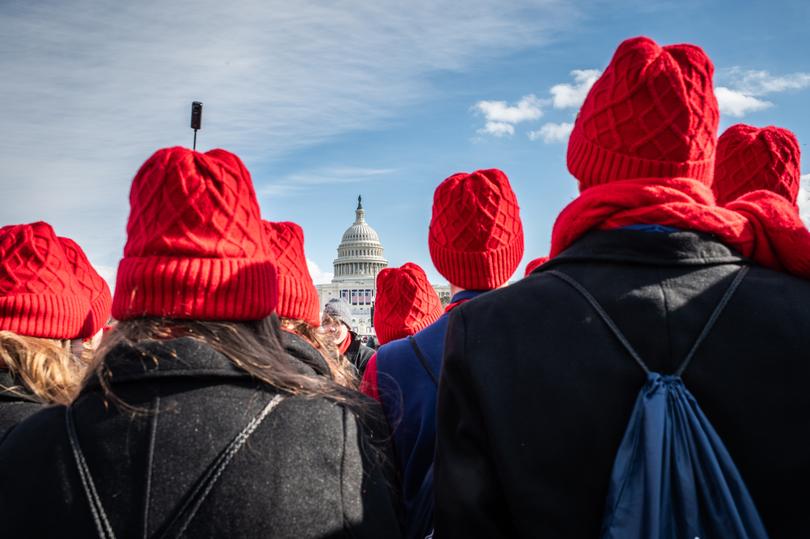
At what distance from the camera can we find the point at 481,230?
9.98 ft

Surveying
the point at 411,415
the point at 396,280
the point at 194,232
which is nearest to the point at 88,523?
the point at 194,232

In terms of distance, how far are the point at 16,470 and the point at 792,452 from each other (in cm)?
179

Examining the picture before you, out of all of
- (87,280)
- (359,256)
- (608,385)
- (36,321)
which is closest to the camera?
(608,385)

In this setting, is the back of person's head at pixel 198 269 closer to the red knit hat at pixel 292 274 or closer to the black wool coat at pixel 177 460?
the black wool coat at pixel 177 460

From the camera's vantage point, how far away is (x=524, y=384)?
1720mm

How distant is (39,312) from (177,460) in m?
1.48

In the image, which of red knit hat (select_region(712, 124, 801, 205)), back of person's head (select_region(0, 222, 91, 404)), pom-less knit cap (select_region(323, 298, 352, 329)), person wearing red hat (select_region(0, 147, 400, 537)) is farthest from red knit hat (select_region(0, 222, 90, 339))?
pom-less knit cap (select_region(323, 298, 352, 329))

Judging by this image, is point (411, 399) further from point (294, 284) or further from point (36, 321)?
point (36, 321)

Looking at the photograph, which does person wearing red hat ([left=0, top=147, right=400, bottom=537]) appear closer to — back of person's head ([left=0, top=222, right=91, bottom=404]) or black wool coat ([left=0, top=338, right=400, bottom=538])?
black wool coat ([left=0, top=338, right=400, bottom=538])

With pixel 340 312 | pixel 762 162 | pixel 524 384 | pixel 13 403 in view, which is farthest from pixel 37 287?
pixel 340 312

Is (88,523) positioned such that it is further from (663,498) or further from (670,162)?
(670,162)

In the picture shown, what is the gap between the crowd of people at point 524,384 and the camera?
62.1 inches

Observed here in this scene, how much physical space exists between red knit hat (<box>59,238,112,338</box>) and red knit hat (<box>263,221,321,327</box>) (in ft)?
2.76

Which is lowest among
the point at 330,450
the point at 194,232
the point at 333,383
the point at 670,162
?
the point at 330,450
